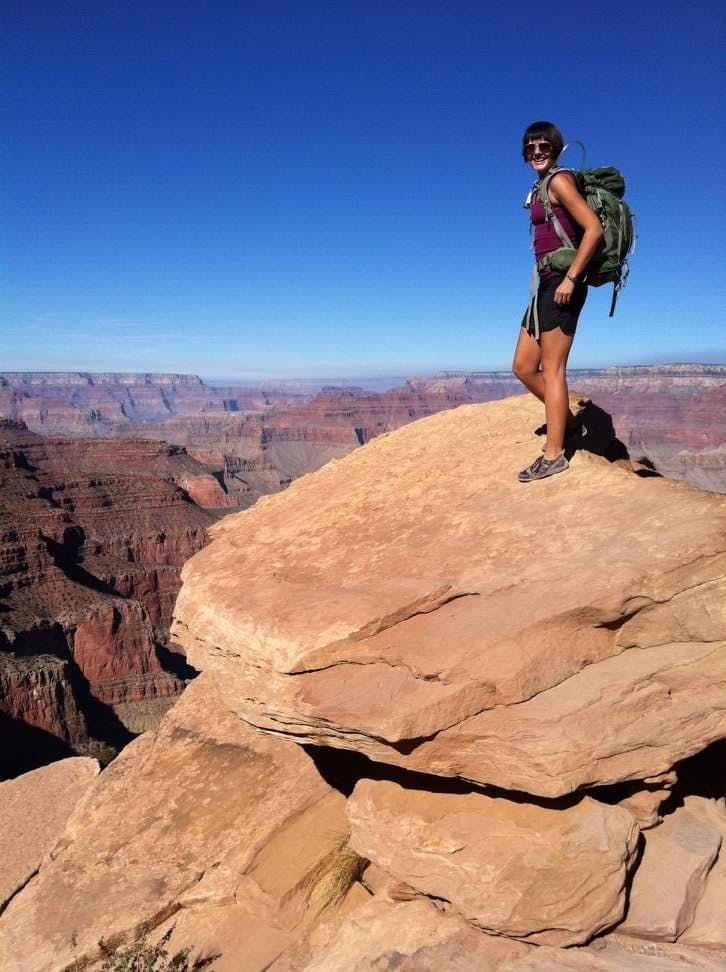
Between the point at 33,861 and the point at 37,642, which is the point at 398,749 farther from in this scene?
the point at 37,642

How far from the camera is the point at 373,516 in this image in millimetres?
6445

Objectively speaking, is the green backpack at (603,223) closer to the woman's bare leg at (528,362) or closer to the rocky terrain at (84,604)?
the woman's bare leg at (528,362)

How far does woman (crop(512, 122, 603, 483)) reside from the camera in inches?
193

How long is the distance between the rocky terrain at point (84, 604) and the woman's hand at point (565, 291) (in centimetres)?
3224

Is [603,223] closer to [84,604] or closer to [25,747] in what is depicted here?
[25,747]

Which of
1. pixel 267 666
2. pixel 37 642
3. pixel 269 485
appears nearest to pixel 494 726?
pixel 267 666

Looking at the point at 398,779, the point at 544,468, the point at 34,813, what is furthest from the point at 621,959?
the point at 34,813

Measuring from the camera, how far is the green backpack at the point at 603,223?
4.99m

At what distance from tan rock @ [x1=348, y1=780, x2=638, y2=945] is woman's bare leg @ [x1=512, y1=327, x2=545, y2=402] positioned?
11.1 ft

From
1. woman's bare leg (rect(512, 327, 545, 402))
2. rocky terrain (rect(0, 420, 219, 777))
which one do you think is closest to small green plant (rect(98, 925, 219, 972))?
woman's bare leg (rect(512, 327, 545, 402))

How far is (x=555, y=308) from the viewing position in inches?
211

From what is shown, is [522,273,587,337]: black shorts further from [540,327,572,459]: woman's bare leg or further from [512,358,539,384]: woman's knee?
[512,358,539,384]: woman's knee

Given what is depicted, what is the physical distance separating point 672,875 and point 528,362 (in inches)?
159

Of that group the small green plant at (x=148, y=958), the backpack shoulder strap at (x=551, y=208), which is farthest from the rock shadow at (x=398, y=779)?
the backpack shoulder strap at (x=551, y=208)
